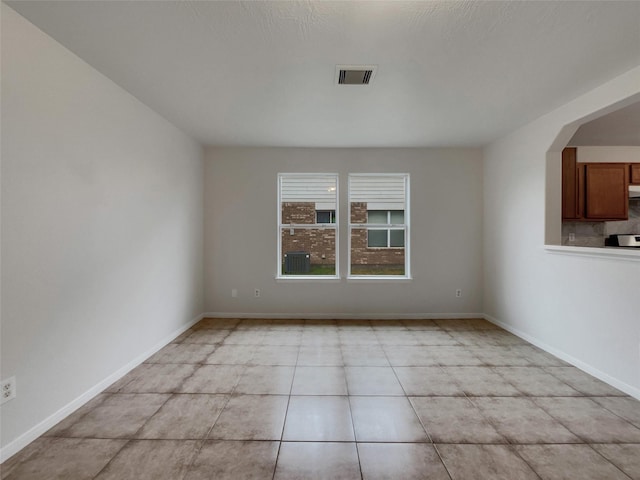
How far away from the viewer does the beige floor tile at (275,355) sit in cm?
313

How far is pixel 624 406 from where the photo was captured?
2336 mm

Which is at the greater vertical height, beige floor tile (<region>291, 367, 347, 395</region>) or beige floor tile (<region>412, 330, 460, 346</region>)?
beige floor tile (<region>412, 330, 460, 346</region>)

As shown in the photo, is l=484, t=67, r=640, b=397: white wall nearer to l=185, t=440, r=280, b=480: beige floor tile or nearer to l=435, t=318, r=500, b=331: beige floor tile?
l=435, t=318, r=500, b=331: beige floor tile

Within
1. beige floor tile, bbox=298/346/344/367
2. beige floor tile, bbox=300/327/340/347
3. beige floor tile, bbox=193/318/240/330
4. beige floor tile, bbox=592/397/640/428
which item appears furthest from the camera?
beige floor tile, bbox=193/318/240/330

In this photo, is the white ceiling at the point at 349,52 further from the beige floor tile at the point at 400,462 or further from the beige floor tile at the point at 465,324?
the beige floor tile at the point at 465,324

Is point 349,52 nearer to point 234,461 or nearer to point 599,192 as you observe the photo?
point 234,461

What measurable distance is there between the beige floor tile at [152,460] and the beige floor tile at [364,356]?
1650mm

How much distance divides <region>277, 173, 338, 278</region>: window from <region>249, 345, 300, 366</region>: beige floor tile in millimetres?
1490

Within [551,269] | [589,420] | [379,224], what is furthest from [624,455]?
[379,224]

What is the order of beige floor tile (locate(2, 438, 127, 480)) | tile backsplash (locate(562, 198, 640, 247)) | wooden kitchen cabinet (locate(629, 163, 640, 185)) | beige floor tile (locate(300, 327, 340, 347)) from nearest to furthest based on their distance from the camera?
1. beige floor tile (locate(2, 438, 127, 480))
2. beige floor tile (locate(300, 327, 340, 347))
3. wooden kitchen cabinet (locate(629, 163, 640, 185))
4. tile backsplash (locate(562, 198, 640, 247))

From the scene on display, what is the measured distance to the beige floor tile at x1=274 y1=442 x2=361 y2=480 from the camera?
65.5 inches

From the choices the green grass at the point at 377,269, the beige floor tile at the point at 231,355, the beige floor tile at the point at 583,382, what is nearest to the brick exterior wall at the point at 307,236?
the green grass at the point at 377,269

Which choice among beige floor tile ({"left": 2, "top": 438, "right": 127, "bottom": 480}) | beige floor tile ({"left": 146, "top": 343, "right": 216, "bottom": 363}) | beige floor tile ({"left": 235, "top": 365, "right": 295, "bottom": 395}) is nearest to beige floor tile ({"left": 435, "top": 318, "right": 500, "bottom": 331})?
beige floor tile ({"left": 235, "top": 365, "right": 295, "bottom": 395})

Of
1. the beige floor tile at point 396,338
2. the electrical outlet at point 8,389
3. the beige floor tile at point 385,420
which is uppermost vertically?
the electrical outlet at point 8,389
